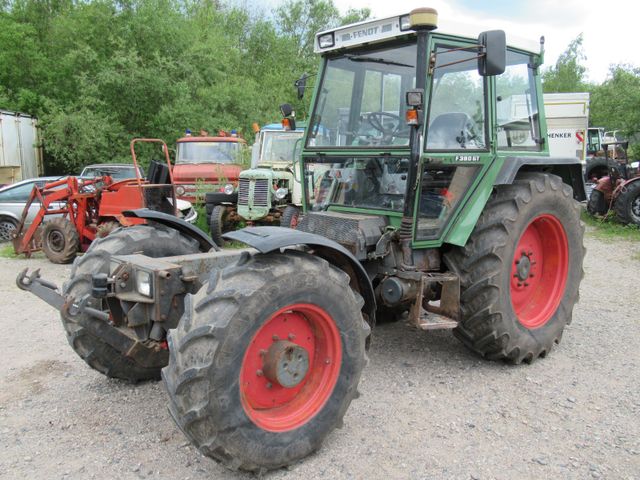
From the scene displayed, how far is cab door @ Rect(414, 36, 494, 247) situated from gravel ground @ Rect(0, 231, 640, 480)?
3.68ft

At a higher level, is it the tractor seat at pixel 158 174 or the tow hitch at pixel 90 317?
the tractor seat at pixel 158 174

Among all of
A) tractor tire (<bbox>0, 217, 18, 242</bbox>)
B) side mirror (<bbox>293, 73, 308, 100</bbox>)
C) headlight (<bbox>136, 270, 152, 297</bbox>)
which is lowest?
tractor tire (<bbox>0, 217, 18, 242</bbox>)

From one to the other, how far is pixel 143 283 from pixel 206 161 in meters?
10.0

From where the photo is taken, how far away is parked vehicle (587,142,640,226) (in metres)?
12.0

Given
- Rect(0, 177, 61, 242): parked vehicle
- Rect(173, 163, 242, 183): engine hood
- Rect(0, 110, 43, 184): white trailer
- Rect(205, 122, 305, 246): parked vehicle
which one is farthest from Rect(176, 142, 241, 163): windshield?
Rect(0, 110, 43, 184): white trailer

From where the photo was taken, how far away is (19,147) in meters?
16.9

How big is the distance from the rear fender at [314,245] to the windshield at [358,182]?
0.85 meters

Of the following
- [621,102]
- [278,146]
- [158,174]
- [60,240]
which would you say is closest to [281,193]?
[278,146]

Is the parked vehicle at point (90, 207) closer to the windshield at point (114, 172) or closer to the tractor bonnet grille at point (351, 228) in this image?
the windshield at point (114, 172)

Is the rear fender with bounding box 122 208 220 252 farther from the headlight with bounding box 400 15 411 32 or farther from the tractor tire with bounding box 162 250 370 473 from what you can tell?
the headlight with bounding box 400 15 411 32

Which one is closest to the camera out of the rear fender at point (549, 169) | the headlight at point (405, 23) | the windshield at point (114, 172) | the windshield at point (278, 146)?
the headlight at point (405, 23)

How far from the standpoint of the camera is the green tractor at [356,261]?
9.29 ft

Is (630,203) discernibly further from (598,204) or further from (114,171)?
(114,171)

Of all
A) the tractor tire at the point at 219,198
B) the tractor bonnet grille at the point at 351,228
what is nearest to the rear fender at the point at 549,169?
the tractor bonnet grille at the point at 351,228
